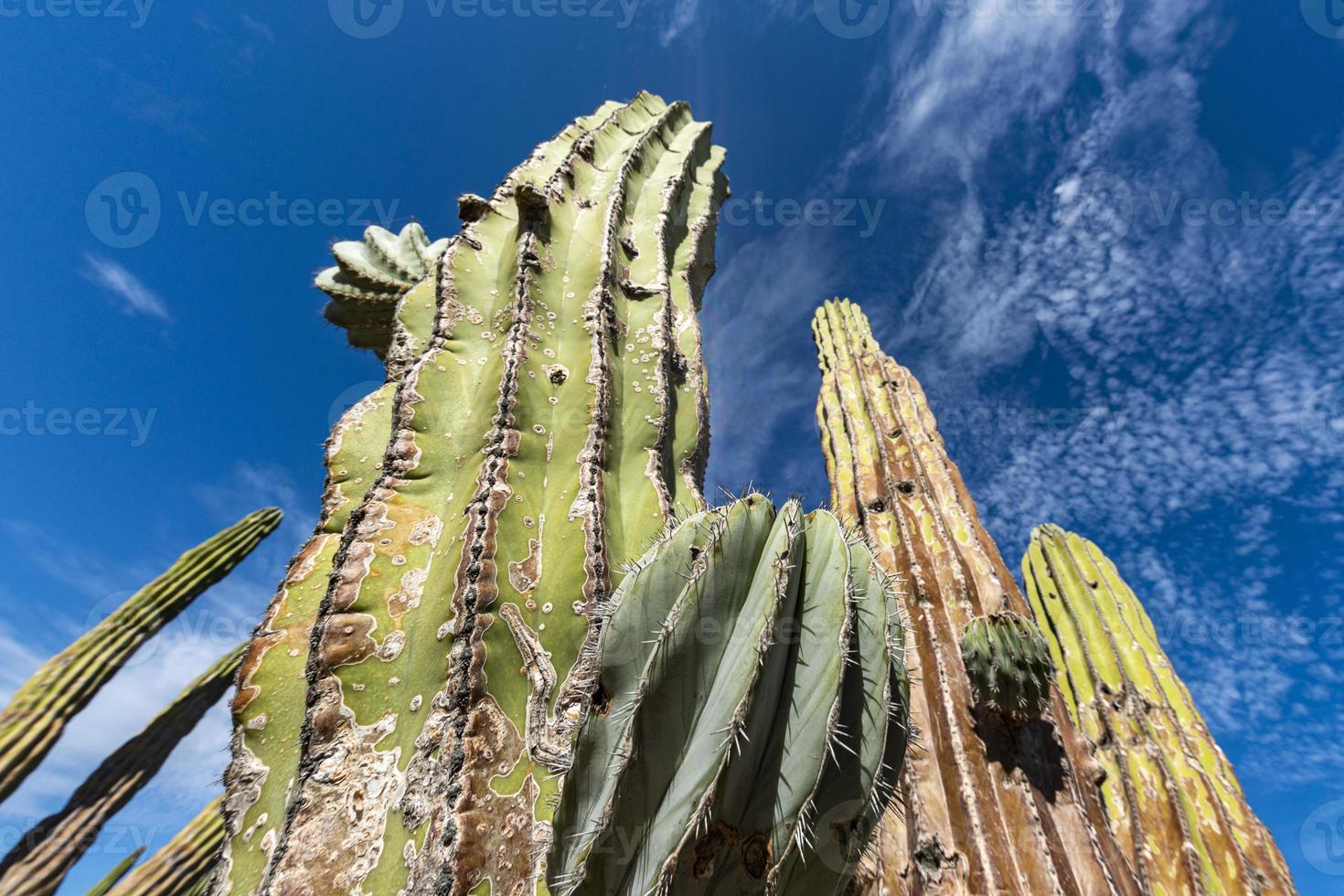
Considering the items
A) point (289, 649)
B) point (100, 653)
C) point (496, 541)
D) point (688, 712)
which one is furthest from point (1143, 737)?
point (100, 653)

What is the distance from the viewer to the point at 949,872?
1844mm

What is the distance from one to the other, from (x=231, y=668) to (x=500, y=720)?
479cm

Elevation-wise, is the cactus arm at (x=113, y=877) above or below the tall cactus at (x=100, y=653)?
below

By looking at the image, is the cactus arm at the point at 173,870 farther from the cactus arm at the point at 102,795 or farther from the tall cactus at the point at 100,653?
the tall cactus at the point at 100,653

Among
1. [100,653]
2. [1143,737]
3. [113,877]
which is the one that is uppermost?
[100,653]


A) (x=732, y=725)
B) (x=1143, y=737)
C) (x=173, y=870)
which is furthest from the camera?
(x=173, y=870)

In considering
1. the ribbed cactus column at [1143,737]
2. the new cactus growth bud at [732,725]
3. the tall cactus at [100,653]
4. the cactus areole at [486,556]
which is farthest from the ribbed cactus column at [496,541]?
the tall cactus at [100,653]

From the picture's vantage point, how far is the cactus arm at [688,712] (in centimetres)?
91

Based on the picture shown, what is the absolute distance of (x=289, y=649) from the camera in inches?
54.2

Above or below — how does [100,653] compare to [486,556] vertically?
above

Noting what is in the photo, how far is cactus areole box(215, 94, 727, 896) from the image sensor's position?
1.08 meters

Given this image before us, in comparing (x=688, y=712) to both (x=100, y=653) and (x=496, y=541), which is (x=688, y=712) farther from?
(x=100, y=653)

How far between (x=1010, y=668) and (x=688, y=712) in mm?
1663

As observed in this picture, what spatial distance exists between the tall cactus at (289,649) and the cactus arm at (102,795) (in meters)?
3.41
